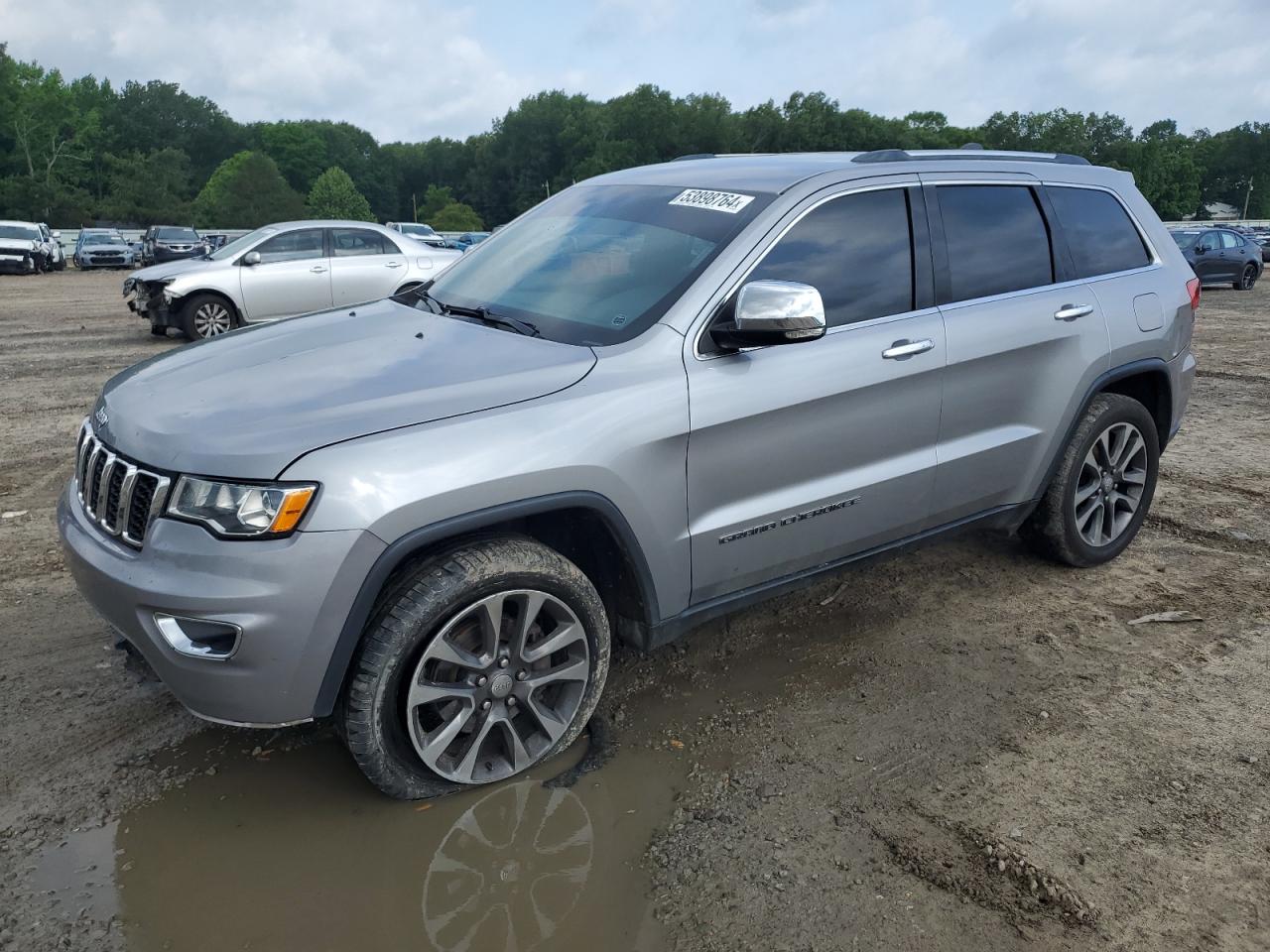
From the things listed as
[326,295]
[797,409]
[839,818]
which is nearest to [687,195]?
[797,409]

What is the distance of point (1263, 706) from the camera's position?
3.53 meters

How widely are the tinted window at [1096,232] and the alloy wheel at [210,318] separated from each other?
1032 centimetres

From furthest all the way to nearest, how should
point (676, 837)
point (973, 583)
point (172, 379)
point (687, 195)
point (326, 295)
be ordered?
point (326, 295), point (973, 583), point (687, 195), point (172, 379), point (676, 837)

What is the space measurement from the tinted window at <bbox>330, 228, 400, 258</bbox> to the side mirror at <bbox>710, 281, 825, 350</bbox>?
10.4m

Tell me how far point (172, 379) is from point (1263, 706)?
12.7 feet

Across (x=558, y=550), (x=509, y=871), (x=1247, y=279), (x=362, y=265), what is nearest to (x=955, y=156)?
(x=558, y=550)

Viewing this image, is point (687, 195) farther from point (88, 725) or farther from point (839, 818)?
point (88, 725)

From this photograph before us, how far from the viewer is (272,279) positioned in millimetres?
12250

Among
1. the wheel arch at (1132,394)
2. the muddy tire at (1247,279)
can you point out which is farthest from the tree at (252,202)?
the wheel arch at (1132,394)

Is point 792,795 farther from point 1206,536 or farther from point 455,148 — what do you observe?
point 455,148

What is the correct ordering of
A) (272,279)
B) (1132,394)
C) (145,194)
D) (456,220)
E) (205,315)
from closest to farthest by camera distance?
(1132,394) < (205,315) < (272,279) < (145,194) < (456,220)

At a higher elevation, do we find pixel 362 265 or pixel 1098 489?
pixel 362 265

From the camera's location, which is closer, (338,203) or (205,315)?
(205,315)

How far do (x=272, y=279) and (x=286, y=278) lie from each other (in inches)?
6.6
